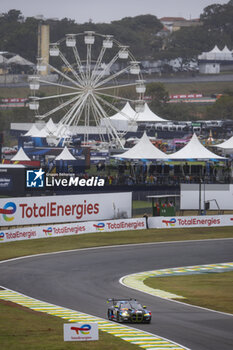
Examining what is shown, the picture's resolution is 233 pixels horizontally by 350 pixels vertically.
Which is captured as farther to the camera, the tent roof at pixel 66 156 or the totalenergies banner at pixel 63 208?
the tent roof at pixel 66 156

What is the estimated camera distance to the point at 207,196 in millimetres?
61312

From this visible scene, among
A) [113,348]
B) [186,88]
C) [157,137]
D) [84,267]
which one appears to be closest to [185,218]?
[84,267]

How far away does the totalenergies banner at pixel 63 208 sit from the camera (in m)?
53.2

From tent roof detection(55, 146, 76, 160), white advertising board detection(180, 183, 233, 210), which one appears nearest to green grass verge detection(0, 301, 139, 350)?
white advertising board detection(180, 183, 233, 210)

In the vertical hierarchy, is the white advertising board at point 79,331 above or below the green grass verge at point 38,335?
above

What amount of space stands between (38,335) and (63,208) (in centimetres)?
3209

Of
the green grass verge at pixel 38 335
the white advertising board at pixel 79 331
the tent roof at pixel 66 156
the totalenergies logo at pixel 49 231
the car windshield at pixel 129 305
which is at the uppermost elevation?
the tent roof at pixel 66 156

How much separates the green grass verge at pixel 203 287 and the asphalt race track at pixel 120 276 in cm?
137

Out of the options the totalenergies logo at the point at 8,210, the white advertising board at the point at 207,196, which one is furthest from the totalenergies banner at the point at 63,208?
the white advertising board at the point at 207,196

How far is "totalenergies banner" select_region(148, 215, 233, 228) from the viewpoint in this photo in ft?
185

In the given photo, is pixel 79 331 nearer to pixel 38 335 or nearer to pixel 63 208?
pixel 38 335

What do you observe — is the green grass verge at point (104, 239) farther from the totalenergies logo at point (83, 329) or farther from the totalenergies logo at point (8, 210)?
the totalenergies logo at point (83, 329)

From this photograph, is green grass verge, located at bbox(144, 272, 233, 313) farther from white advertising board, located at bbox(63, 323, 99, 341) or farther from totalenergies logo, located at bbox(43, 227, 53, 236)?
totalenergies logo, located at bbox(43, 227, 53, 236)

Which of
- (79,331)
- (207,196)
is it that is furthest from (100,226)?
(79,331)
